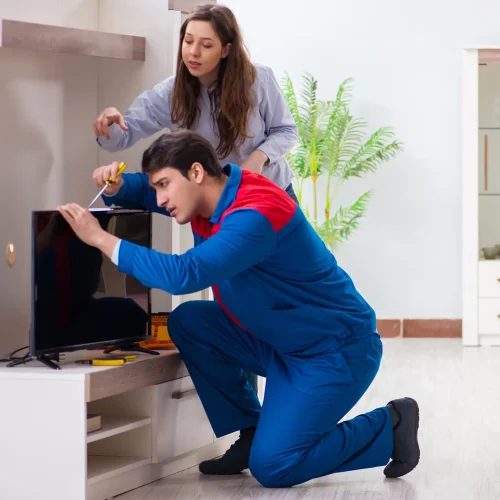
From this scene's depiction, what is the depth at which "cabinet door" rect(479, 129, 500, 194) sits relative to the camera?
260 inches

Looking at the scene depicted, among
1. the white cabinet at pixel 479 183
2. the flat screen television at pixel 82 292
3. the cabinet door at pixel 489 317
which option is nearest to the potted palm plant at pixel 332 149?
the white cabinet at pixel 479 183

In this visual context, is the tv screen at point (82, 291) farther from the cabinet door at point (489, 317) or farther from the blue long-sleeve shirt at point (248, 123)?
the cabinet door at point (489, 317)

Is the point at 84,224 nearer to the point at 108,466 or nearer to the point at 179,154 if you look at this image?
the point at 179,154

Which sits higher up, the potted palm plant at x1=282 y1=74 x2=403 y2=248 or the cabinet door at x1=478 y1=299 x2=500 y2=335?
the potted palm plant at x1=282 y1=74 x2=403 y2=248

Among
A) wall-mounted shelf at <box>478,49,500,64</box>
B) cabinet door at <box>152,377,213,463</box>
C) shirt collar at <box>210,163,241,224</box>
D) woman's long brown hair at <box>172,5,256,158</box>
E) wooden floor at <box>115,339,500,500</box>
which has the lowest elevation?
wooden floor at <box>115,339,500,500</box>

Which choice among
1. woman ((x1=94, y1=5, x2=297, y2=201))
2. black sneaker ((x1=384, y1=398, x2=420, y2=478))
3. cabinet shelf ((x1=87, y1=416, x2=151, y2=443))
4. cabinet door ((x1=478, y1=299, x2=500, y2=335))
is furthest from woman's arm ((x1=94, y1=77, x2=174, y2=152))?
cabinet door ((x1=478, y1=299, x2=500, y2=335))

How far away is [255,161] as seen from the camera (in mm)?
3098

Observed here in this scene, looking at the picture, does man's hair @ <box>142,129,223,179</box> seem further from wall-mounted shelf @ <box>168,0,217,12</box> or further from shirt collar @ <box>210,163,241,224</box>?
wall-mounted shelf @ <box>168,0,217,12</box>

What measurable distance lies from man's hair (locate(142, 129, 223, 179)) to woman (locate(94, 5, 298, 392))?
38 centimetres

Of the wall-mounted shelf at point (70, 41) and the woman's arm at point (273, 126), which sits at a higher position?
the wall-mounted shelf at point (70, 41)

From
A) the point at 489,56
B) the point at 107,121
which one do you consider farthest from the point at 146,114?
the point at 489,56

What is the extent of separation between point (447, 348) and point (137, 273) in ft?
13.1

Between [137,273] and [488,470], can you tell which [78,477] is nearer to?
[137,273]

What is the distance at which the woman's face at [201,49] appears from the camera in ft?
9.69
